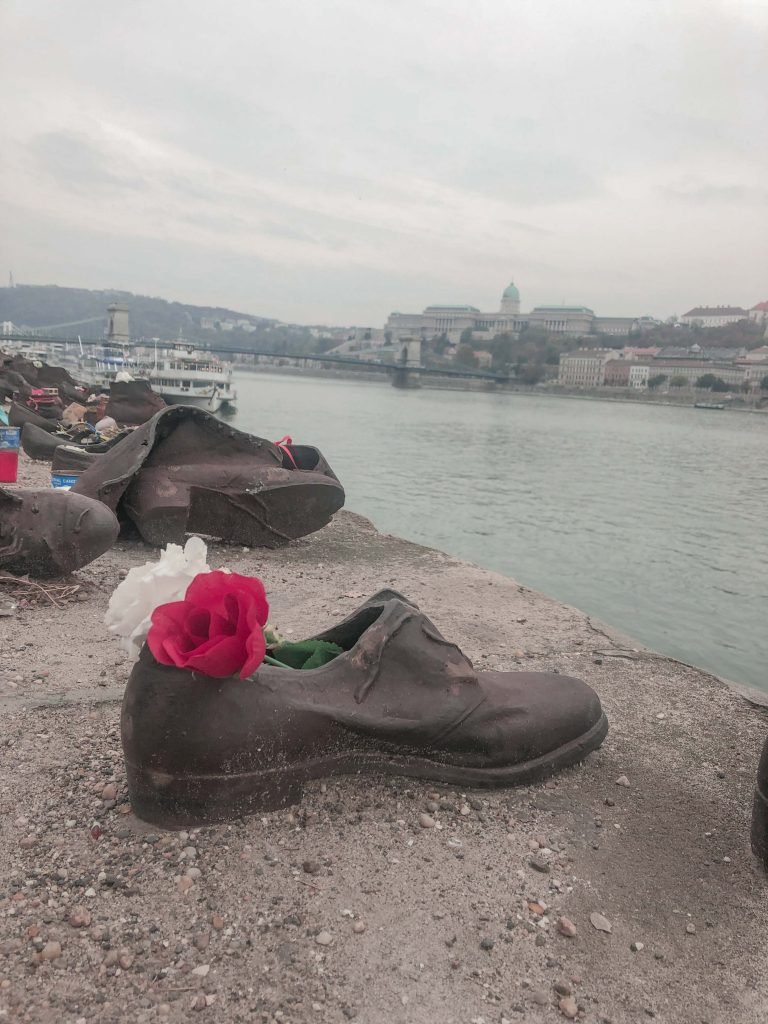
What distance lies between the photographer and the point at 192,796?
211cm

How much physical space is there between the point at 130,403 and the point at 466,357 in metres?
93.4

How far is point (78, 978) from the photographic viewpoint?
5.35 feet

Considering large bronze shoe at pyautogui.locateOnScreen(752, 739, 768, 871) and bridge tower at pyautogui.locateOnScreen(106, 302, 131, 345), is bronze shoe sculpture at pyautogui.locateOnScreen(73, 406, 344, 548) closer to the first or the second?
large bronze shoe at pyautogui.locateOnScreen(752, 739, 768, 871)

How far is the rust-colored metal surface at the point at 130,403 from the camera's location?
10930mm

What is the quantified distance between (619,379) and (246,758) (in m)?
95.7

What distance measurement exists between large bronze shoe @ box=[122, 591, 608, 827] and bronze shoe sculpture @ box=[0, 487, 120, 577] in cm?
216

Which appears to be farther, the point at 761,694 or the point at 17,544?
the point at 17,544

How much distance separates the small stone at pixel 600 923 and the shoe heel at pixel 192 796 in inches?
33.9

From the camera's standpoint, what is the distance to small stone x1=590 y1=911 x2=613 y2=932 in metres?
1.87

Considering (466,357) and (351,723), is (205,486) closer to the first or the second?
(351,723)

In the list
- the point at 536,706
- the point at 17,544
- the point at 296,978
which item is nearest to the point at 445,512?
the point at 17,544

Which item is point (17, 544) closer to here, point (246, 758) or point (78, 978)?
point (246, 758)

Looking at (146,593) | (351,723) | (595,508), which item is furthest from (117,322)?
(351,723)

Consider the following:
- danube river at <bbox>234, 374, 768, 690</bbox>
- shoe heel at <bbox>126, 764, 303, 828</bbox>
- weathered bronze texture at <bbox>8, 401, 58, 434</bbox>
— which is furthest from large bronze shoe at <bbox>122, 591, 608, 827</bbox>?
weathered bronze texture at <bbox>8, 401, 58, 434</bbox>
